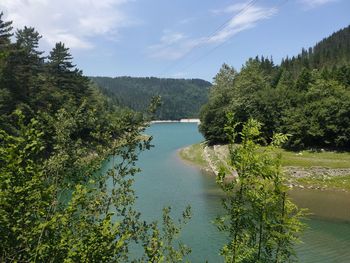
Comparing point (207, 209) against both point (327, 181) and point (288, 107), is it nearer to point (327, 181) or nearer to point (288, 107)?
point (327, 181)

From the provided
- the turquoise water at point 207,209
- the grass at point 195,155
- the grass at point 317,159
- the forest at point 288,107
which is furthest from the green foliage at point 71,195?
the grass at point 195,155

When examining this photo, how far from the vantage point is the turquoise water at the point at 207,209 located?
25312mm

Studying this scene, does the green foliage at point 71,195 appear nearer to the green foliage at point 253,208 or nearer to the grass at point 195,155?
the green foliage at point 253,208

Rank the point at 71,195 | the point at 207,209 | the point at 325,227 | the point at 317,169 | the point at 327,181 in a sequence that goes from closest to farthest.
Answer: the point at 71,195 → the point at 325,227 → the point at 207,209 → the point at 327,181 → the point at 317,169

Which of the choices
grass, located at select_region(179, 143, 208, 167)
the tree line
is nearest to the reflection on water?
the tree line

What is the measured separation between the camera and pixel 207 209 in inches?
1404

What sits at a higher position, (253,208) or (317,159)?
(253,208)

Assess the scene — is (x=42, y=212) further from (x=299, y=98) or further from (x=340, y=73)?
(x=340, y=73)

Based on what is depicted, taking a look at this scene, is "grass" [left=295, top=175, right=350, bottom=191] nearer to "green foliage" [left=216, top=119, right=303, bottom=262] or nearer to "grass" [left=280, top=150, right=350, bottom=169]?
"grass" [left=280, top=150, right=350, bottom=169]

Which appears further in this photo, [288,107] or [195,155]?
[195,155]

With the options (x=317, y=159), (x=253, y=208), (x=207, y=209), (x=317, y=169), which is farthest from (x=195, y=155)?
(x=253, y=208)

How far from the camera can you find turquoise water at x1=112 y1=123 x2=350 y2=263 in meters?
25.3

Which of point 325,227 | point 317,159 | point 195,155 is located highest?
point 317,159

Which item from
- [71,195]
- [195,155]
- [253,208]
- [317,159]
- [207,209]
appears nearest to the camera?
[71,195]
